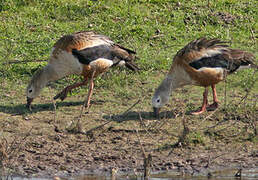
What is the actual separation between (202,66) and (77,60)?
179cm

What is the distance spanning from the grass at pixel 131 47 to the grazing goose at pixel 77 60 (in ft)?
0.90

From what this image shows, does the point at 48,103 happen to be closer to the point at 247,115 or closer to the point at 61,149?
the point at 61,149

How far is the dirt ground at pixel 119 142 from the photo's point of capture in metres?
7.40

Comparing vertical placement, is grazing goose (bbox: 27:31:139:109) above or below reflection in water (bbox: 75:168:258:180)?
above

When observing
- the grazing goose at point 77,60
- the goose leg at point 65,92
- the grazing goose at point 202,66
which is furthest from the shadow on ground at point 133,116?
the goose leg at point 65,92

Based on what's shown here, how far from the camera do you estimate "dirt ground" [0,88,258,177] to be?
7402mm

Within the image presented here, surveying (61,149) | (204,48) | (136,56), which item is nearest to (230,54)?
(204,48)

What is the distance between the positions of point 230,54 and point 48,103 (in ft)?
8.80

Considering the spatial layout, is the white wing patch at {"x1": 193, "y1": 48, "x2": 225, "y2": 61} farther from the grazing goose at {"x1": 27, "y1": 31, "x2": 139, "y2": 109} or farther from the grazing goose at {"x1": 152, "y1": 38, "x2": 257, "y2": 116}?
the grazing goose at {"x1": 27, "y1": 31, "x2": 139, "y2": 109}

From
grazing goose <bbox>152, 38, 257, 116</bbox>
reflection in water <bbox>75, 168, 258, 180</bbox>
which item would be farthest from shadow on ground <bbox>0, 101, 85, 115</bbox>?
reflection in water <bbox>75, 168, 258, 180</bbox>

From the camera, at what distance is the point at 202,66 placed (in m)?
8.92

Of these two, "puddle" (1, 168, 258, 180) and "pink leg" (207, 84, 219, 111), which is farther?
"pink leg" (207, 84, 219, 111)

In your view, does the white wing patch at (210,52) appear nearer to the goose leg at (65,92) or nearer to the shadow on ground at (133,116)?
the shadow on ground at (133,116)

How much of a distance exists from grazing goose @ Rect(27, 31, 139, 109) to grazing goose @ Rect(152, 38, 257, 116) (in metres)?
0.98
